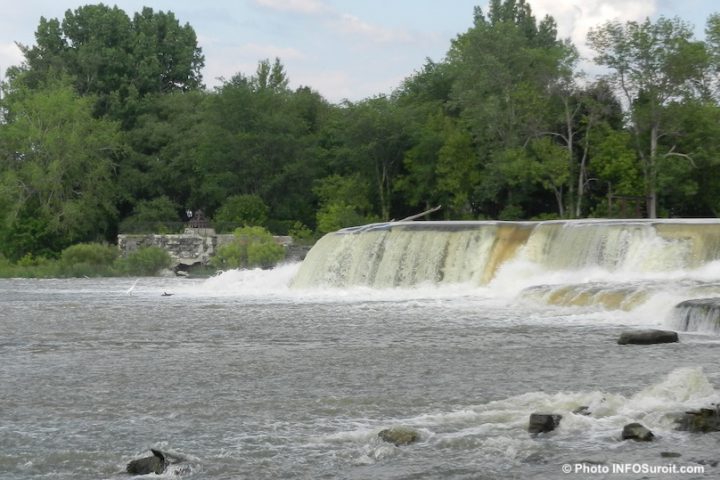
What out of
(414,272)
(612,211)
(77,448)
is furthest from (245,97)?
(77,448)

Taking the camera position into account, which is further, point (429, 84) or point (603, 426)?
point (429, 84)

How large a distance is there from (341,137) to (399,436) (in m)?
45.9

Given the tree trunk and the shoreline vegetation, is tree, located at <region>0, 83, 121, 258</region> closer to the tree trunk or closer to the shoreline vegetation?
the shoreline vegetation

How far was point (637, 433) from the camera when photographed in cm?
1022

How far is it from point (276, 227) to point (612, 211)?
1720cm

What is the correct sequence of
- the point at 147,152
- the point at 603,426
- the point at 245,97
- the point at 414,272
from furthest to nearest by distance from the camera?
the point at 147,152 → the point at 245,97 → the point at 414,272 → the point at 603,426

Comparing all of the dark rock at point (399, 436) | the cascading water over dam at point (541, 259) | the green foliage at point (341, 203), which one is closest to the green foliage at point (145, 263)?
the green foliage at point (341, 203)

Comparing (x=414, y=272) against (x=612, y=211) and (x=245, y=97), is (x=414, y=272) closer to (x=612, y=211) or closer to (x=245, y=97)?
(x=612, y=211)

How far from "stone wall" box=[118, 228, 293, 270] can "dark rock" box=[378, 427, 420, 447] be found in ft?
125

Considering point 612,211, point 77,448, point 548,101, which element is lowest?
point 77,448

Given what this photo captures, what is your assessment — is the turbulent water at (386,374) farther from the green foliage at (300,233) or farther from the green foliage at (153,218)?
the green foliage at (153,218)

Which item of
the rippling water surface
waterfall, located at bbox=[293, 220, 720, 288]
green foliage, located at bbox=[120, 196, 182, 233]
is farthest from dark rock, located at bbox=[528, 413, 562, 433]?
green foliage, located at bbox=[120, 196, 182, 233]

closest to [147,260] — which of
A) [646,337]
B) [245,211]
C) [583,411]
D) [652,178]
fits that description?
[245,211]

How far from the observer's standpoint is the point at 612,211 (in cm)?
4600
